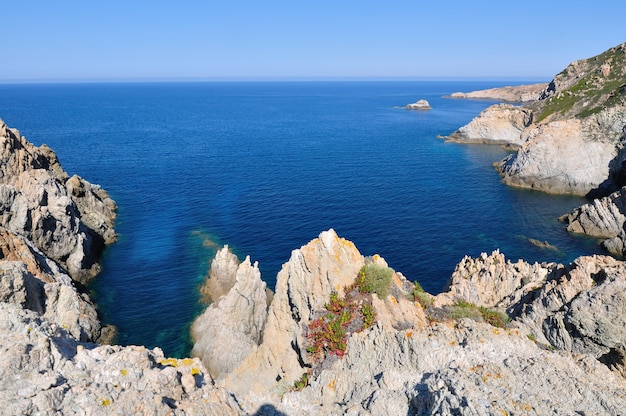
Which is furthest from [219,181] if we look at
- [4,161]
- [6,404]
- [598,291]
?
[6,404]

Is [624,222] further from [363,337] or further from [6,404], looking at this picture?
[6,404]

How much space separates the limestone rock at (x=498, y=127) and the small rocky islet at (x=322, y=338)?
8439cm

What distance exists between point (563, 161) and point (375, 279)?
80.4 meters

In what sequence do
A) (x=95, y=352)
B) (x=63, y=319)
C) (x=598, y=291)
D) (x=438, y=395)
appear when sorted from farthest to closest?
(x=598, y=291) < (x=63, y=319) < (x=438, y=395) < (x=95, y=352)

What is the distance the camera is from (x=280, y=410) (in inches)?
752

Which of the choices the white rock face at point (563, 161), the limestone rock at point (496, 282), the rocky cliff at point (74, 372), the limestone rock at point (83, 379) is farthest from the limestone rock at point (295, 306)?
the white rock face at point (563, 161)

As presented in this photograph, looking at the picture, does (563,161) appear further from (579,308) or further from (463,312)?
(463,312)

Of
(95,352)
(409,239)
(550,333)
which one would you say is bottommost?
(409,239)

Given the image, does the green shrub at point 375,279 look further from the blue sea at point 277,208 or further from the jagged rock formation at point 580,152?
the jagged rock formation at point 580,152

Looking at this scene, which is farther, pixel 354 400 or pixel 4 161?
pixel 4 161

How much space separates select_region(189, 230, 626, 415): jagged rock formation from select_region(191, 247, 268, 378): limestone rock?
26.8 feet

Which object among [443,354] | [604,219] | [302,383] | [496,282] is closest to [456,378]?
[443,354]

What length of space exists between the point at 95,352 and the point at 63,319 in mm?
12203

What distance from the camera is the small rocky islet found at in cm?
1318
